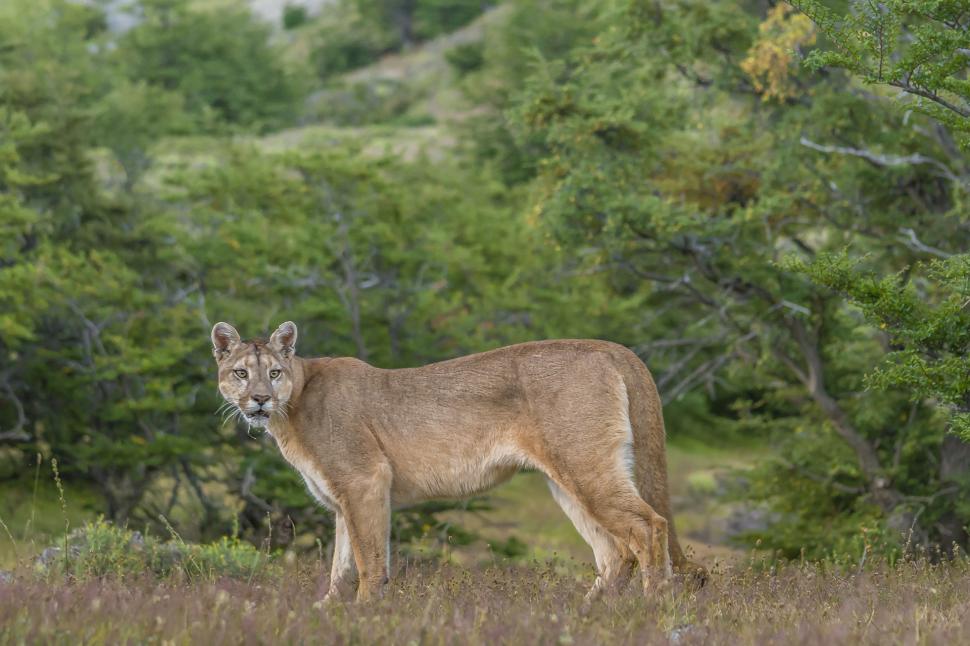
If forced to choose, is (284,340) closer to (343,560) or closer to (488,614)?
(343,560)

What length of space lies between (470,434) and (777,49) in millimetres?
10064

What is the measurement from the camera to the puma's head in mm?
9641

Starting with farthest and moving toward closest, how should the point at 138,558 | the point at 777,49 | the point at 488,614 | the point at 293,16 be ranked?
1. the point at 293,16
2. the point at 777,49
3. the point at 138,558
4. the point at 488,614

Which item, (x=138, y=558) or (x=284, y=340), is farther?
(x=284, y=340)

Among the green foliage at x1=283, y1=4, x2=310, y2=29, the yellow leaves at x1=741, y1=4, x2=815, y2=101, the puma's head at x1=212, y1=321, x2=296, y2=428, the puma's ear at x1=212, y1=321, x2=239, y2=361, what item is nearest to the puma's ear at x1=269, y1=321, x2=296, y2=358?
the puma's head at x1=212, y1=321, x2=296, y2=428

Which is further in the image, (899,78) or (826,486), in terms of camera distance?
(826,486)

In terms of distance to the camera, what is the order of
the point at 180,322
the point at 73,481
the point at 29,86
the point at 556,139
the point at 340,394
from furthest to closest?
the point at 29,86 → the point at 73,481 → the point at 180,322 → the point at 556,139 → the point at 340,394

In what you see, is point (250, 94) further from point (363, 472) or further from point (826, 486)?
point (363, 472)

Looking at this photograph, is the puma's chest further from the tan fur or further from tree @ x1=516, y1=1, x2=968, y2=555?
tree @ x1=516, y1=1, x2=968, y2=555

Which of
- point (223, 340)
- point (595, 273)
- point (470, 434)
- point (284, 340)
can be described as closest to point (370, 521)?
point (470, 434)

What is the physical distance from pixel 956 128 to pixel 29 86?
24672mm

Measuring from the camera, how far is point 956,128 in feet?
31.1

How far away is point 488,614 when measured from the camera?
6.59 meters

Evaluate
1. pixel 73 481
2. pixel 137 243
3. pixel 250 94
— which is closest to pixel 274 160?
pixel 137 243
